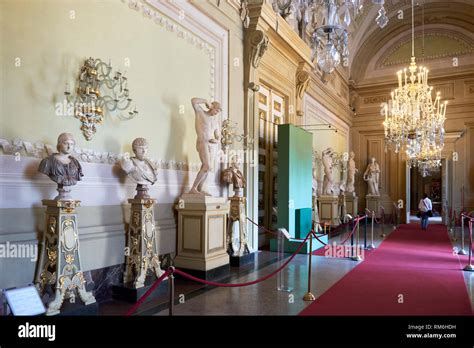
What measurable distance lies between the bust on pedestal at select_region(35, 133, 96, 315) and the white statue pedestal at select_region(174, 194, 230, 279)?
2.07 meters

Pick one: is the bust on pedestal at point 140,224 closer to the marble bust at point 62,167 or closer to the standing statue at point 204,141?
the marble bust at point 62,167

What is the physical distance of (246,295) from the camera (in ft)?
16.3

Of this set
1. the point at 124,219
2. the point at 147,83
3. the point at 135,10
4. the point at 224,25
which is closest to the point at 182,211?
the point at 124,219

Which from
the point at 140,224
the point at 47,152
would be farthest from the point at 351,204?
the point at 47,152

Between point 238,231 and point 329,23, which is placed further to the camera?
point 238,231

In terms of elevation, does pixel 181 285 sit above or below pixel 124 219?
below

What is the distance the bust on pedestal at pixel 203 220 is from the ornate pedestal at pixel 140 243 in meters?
0.92

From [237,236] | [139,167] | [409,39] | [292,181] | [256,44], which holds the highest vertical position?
[409,39]

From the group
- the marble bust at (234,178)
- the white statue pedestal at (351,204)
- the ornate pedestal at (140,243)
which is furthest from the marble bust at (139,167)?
the white statue pedestal at (351,204)

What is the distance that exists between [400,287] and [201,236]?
297cm

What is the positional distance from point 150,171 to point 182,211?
1194mm

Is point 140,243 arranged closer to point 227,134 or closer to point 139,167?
point 139,167
